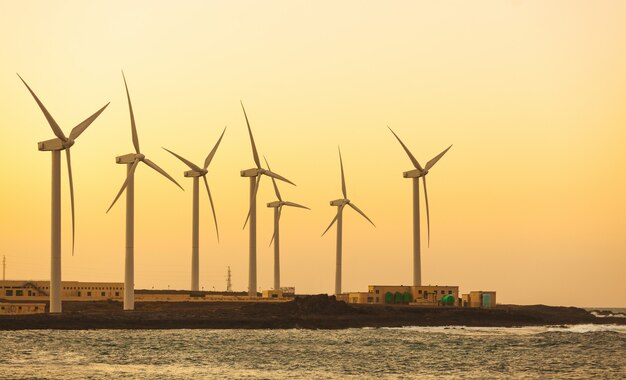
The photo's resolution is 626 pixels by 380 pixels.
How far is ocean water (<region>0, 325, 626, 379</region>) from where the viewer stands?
97875 millimetres

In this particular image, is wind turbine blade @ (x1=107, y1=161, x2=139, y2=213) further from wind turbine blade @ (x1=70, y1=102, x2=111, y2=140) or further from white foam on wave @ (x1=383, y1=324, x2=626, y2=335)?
white foam on wave @ (x1=383, y1=324, x2=626, y2=335)

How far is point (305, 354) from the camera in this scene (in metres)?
119

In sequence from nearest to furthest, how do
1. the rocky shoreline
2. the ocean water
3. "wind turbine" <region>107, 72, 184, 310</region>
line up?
the ocean water, the rocky shoreline, "wind turbine" <region>107, 72, 184, 310</region>

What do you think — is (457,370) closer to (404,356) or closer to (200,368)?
(404,356)

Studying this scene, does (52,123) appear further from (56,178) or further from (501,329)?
(501,329)

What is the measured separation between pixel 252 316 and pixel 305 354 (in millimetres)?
54711

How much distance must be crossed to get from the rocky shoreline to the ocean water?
2.72 m

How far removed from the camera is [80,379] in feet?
288

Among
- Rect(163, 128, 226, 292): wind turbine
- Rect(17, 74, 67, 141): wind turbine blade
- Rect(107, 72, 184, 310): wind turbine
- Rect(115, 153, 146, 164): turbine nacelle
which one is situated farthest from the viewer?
Rect(163, 128, 226, 292): wind turbine

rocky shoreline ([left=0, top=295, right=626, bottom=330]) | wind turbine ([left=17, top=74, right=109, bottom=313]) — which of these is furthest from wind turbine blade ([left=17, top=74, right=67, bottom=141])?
rocky shoreline ([left=0, top=295, right=626, bottom=330])

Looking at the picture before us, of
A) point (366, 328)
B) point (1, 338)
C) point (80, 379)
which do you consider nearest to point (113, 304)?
point (366, 328)

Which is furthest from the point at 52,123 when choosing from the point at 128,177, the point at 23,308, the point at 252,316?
the point at 252,316

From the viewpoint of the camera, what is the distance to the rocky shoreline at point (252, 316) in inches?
5969

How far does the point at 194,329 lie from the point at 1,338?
36.5 meters
